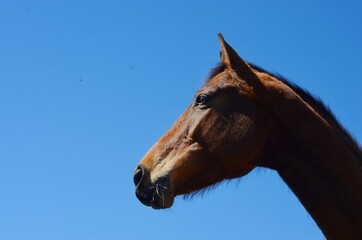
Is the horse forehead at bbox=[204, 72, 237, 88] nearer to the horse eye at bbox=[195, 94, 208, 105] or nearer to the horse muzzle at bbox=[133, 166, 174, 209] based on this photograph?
the horse eye at bbox=[195, 94, 208, 105]

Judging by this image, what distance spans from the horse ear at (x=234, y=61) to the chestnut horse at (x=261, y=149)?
0.01 metres

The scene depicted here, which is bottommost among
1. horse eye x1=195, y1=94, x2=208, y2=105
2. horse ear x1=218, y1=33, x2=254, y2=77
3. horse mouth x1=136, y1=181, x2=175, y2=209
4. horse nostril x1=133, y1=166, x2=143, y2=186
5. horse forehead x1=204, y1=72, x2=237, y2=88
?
horse mouth x1=136, y1=181, x2=175, y2=209

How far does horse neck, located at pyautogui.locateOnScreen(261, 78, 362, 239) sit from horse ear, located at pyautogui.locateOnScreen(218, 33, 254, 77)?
1.30 feet

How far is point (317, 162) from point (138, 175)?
1888 millimetres

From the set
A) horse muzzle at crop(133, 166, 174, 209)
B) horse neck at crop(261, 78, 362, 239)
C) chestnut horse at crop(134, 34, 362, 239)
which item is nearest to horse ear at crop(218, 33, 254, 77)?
chestnut horse at crop(134, 34, 362, 239)

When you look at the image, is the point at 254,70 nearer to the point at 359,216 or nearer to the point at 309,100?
the point at 309,100

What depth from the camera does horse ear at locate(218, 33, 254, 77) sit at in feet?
24.2

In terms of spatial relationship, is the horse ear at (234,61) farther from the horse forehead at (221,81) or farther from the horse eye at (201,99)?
the horse eye at (201,99)

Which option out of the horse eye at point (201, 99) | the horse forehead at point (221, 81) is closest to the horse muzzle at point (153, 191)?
the horse eye at point (201, 99)

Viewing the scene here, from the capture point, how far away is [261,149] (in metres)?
7.08

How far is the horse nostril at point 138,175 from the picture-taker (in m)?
6.95

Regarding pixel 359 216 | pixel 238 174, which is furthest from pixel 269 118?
pixel 359 216

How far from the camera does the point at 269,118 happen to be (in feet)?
23.3

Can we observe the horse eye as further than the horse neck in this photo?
Yes
